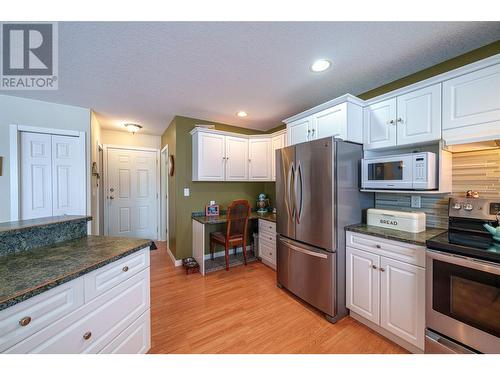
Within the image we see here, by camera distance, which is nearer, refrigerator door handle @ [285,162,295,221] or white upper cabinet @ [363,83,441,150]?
white upper cabinet @ [363,83,441,150]

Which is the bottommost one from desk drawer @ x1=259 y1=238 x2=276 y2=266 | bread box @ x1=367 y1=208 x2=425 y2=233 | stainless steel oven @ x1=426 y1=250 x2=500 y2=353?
desk drawer @ x1=259 y1=238 x2=276 y2=266

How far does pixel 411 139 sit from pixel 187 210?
118 inches

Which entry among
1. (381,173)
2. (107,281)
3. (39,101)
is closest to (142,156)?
(39,101)

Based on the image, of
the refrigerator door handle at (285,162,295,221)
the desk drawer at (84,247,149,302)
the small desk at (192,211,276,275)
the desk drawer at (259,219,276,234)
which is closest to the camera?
the desk drawer at (84,247,149,302)

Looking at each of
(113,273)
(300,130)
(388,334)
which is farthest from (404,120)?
(113,273)

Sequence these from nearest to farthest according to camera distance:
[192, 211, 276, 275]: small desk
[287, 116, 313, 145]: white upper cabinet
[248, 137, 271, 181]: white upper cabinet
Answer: [287, 116, 313, 145]: white upper cabinet, [192, 211, 276, 275]: small desk, [248, 137, 271, 181]: white upper cabinet

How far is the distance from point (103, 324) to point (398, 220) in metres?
2.30

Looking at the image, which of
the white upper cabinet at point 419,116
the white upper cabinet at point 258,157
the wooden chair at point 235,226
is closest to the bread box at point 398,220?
the white upper cabinet at point 419,116

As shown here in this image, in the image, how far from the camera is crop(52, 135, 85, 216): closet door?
107 inches

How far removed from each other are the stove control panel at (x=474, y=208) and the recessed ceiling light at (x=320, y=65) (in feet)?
5.15

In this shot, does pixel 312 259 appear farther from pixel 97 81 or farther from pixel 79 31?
pixel 97 81

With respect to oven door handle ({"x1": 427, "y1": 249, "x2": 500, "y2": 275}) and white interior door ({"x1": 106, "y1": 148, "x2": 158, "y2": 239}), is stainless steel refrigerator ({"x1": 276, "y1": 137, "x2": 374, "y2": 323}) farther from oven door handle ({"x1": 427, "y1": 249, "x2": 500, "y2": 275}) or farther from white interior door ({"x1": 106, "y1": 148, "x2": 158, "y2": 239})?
white interior door ({"x1": 106, "y1": 148, "x2": 158, "y2": 239})

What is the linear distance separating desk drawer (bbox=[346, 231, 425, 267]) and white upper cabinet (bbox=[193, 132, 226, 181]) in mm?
2093

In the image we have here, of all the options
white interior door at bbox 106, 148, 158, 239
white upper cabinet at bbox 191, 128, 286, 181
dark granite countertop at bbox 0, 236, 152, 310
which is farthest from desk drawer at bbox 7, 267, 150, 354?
white interior door at bbox 106, 148, 158, 239
